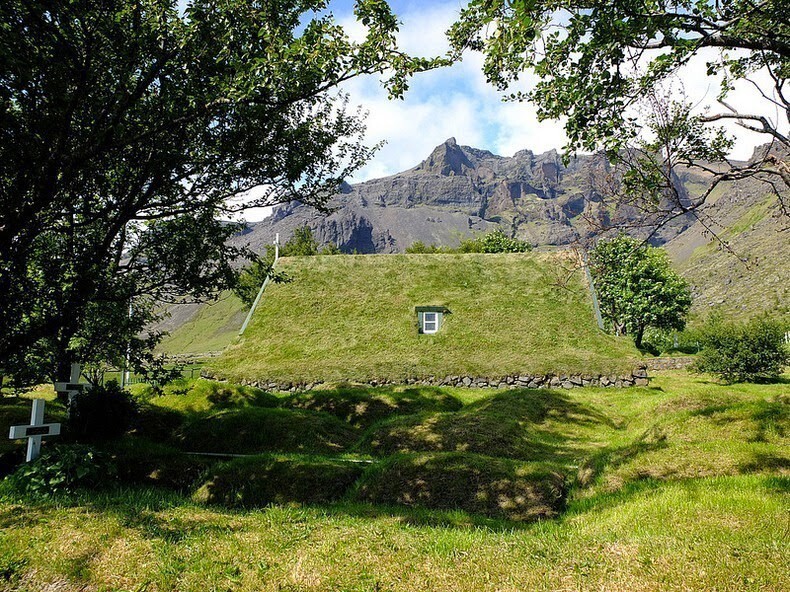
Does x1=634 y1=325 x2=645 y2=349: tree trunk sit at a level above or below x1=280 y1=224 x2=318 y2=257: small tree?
below

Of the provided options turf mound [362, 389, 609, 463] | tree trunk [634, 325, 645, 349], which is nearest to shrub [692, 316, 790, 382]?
turf mound [362, 389, 609, 463]

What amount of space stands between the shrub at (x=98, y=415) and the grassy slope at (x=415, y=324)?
13058mm

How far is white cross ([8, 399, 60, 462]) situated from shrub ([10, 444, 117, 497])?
8.5 inches

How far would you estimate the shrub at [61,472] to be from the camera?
713 cm

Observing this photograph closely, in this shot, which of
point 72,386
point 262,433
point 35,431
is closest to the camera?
point 35,431

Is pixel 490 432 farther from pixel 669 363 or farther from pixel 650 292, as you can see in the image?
pixel 650 292

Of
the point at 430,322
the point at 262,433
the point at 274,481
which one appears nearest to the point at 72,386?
the point at 262,433

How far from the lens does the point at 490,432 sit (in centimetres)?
1245

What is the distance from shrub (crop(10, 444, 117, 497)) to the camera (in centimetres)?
713

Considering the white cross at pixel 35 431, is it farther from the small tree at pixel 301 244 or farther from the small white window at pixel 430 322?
the small tree at pixel 301 244

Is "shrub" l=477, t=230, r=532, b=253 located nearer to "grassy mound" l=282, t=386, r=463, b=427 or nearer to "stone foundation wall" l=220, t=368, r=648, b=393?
"stone foundation wall" l=220, t=368, r=648, b=393

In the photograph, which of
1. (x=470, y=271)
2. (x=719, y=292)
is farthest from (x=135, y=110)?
(x=719, y=292)

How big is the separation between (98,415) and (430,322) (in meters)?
19.2

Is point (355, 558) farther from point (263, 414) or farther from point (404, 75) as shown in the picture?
point (263, 414)
